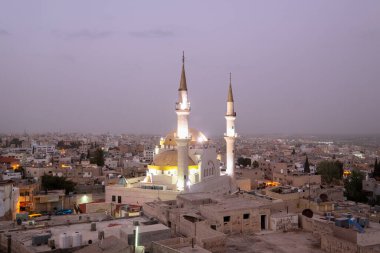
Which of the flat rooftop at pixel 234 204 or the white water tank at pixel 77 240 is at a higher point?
the flat rooftop at pixel 234 204

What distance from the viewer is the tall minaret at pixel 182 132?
26922mm

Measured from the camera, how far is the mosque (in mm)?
26781

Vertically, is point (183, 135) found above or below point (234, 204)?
above

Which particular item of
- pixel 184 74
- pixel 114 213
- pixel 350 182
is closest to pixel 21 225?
pixel 114 213

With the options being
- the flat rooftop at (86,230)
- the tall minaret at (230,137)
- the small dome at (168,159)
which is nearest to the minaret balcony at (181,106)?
the small dome at (168,159)

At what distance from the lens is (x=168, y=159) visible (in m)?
29.0

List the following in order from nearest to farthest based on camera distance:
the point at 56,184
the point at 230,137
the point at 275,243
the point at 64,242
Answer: the point at 64,242, the point at 275,243, the point at 230,137, the point at 56,184

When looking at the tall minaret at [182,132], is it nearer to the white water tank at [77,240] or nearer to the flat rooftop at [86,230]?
the flat rooftop at [86,230]

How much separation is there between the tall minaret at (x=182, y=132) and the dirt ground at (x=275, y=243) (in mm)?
10804

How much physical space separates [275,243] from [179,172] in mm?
12608

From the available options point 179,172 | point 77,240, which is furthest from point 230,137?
point 77,240

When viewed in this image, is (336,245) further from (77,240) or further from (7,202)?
(7,202)

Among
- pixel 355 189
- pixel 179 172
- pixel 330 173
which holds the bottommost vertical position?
pixel 355 189

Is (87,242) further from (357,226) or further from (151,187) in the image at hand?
(151,187)
